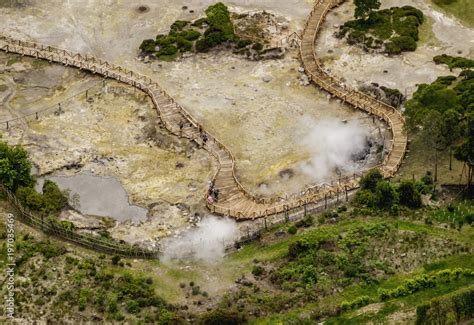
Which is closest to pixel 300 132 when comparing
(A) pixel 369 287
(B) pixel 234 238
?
(B) pixel 234 238

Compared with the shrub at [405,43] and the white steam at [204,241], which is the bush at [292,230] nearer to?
the white steam at [204,241]

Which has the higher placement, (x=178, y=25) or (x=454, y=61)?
(x=178, y=25)

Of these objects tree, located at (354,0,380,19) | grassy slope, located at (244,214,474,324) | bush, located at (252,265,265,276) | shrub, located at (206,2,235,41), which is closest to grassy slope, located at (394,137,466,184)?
grassy slope, located at (244,214,474,324)

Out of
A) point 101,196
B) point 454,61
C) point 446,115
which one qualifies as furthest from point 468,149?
point 101,196

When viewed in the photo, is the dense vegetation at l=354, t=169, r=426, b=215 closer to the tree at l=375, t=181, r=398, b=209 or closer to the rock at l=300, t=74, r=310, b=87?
the tree at l=375, t=181, r=398, b=209

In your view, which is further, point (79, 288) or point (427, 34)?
point (427, 34)

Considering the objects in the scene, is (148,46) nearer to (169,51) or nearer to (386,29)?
(169,51)

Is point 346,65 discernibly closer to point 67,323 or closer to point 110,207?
point 110,207
